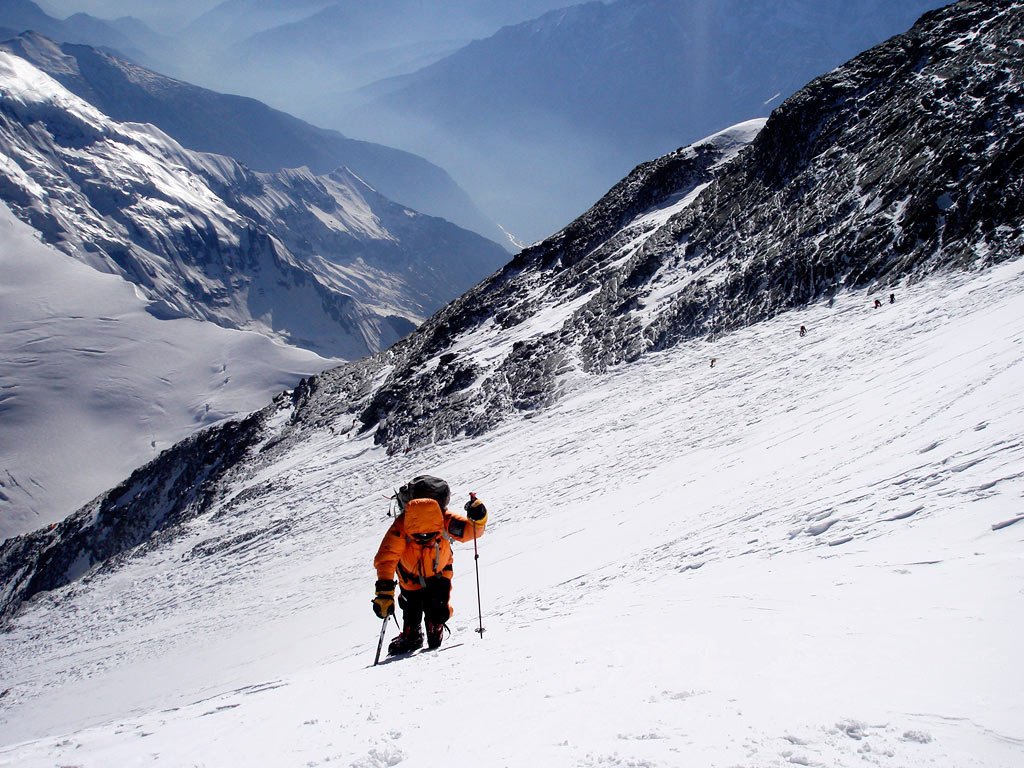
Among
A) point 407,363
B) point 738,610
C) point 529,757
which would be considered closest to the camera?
point 529,757

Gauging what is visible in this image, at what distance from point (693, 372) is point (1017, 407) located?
19.1 metres

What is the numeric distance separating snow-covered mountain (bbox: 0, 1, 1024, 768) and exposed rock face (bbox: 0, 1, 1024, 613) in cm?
22

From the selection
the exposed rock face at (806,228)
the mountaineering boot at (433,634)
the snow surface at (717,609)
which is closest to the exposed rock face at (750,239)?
the exposed rock face at (806,228)

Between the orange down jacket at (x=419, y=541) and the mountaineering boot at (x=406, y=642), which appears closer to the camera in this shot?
the orange down jacket at (x=419, y=541)

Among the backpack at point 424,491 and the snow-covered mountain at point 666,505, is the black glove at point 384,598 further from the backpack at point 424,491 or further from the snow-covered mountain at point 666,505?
the backpack at point 424,491

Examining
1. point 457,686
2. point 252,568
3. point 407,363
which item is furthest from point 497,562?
point 407,363

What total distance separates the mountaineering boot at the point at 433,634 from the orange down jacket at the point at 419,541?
0.57 meters

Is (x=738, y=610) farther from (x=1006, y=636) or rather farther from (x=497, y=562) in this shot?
(x=497, y=562)

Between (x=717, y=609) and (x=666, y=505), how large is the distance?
7.78 metres

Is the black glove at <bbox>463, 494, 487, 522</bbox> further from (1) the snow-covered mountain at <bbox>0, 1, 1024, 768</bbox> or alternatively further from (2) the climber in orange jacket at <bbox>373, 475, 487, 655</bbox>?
(1) the snow-covered mountain at <bbox>0, 1, 1024, 768</bbox>

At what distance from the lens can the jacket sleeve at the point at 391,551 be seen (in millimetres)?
7504

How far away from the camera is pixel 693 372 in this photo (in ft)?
90.0

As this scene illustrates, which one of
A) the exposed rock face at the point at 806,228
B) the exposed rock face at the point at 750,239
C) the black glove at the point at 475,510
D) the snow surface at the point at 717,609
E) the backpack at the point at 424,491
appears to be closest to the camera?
the snow surface at the point at 717,609

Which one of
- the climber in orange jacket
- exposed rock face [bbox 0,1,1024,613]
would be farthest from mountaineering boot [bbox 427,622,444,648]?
exposed rock face [bbox 0,1,1024,613]
